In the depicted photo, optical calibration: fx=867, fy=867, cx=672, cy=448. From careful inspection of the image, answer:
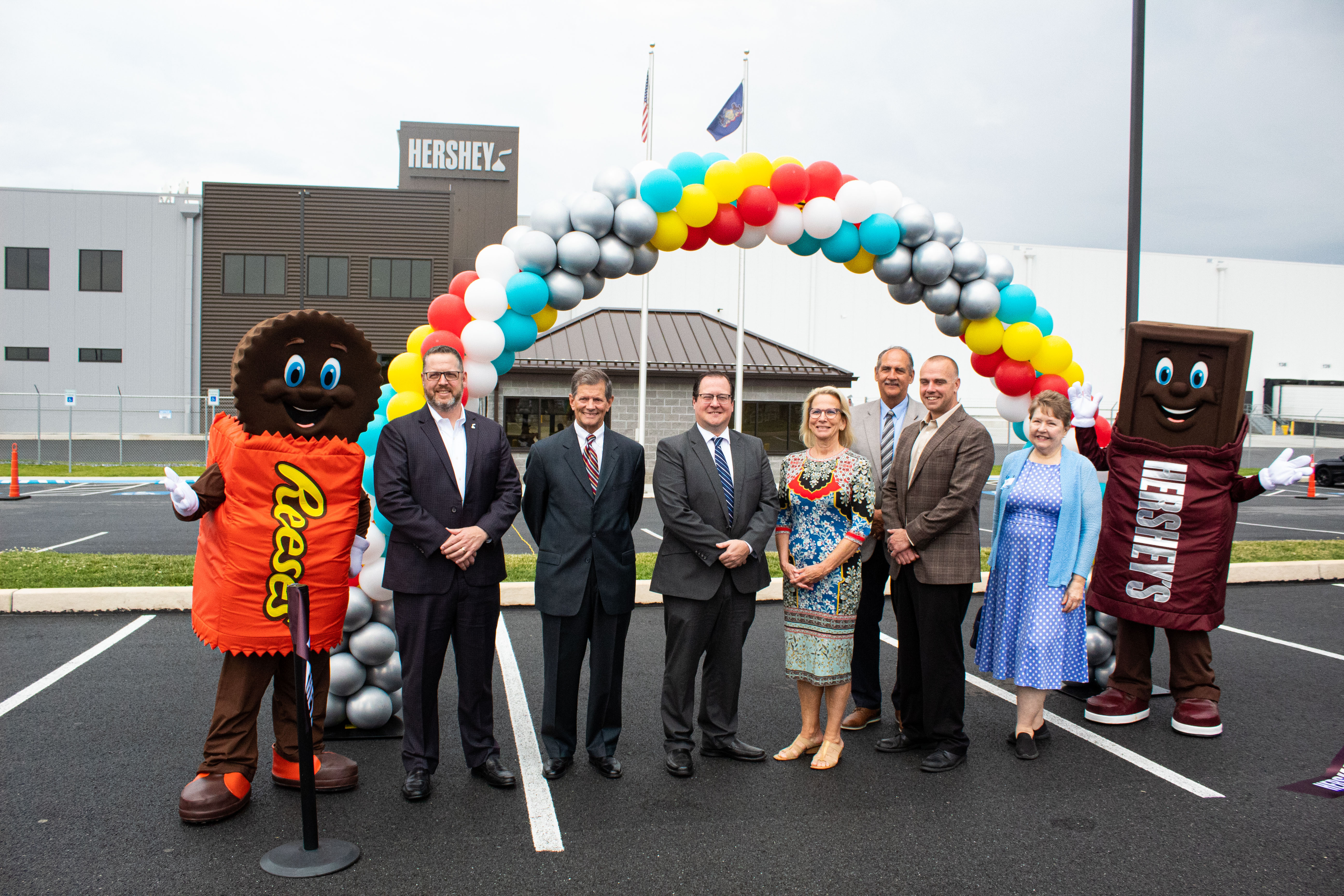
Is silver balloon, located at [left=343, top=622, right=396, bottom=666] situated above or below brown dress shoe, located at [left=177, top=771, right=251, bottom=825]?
above

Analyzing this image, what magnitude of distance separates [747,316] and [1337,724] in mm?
32533

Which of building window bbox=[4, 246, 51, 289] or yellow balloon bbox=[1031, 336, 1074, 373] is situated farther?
building window bbox=[4, 246, 51, 289]

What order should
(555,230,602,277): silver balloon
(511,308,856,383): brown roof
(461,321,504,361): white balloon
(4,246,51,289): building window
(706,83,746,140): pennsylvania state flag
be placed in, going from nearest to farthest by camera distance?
1. (461,321,504,361): white balloon
2. (555,230,602,277): silver balloon
3. (706,83,746,140): pennsylvania state flag
4. (511,308,856,383): brown roof
5. (4,246,51,289): building window

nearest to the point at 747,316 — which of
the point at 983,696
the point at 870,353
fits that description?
the point at 870,353

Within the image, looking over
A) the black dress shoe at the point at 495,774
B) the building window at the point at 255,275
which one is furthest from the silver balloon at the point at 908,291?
the building window at the point at 255,275

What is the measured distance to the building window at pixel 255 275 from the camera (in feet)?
108

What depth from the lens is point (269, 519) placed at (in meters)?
3.68

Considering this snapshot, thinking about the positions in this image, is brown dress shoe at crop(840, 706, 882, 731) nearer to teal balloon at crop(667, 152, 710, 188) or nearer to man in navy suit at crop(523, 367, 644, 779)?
man in navy suit at crop(523, 367, 644, 779)

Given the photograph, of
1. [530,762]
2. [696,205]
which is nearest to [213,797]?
[530,762]

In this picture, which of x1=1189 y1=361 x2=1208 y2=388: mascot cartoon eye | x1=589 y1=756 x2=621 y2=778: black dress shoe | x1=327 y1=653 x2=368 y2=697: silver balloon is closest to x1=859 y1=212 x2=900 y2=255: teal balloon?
x1=1189 y1=361 x2=1208 y2=388: mascot cartoon eye

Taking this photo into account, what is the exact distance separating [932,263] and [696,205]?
5.44ft

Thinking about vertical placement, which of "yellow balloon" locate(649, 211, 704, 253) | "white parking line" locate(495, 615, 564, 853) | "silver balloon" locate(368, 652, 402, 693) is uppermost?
"yellow balloon" locate(649, 211, 704, 253)

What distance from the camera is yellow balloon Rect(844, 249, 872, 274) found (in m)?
6.09

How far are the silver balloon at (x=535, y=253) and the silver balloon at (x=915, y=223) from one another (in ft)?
7.80
